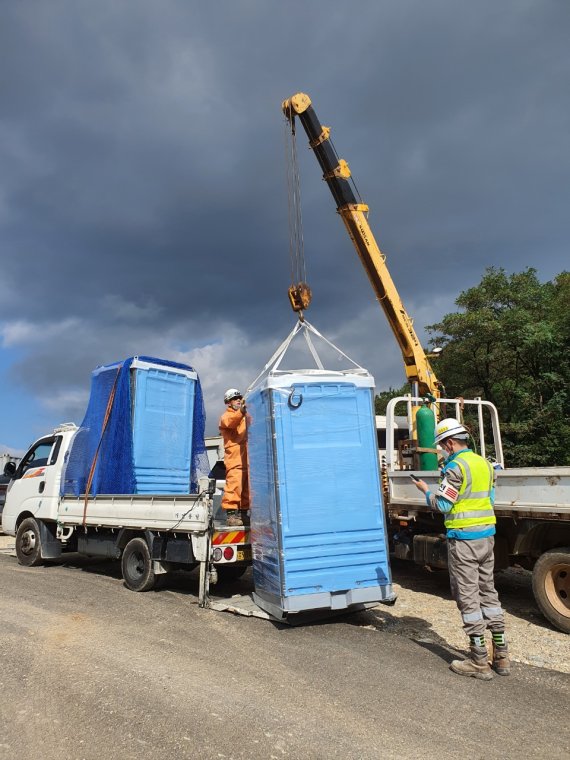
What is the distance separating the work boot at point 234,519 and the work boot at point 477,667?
9.61 feet

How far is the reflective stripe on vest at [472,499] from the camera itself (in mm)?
4469

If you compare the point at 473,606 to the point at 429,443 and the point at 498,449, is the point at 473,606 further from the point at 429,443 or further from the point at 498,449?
the point at 498,449

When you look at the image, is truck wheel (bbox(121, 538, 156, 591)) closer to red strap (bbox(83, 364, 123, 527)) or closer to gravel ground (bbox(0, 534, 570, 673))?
red strap (bbox(83, 364, 123, 527))

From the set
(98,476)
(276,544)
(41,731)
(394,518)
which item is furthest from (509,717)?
(98,476)

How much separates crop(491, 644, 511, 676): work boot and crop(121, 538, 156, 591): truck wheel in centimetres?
422

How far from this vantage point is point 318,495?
18.2 ft

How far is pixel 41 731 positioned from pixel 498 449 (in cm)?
727

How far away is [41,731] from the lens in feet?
10.9

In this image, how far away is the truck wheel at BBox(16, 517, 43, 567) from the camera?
934 cm

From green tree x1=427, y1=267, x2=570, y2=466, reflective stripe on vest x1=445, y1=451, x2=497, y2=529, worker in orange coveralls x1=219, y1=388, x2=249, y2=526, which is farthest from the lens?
green tree x1=427, y1=267, x2=570, y2=466

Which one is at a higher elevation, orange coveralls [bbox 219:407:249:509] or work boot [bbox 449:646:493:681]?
orange coveralls [bbox 219:407:249:509]

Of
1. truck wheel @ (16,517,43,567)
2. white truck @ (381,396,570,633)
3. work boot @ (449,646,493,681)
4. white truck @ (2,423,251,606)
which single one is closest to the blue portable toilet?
white truck @ (2,423,251,606)

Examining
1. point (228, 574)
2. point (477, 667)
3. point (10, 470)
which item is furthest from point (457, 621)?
point (10, 470)

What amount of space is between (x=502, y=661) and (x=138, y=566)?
15.4 ft
